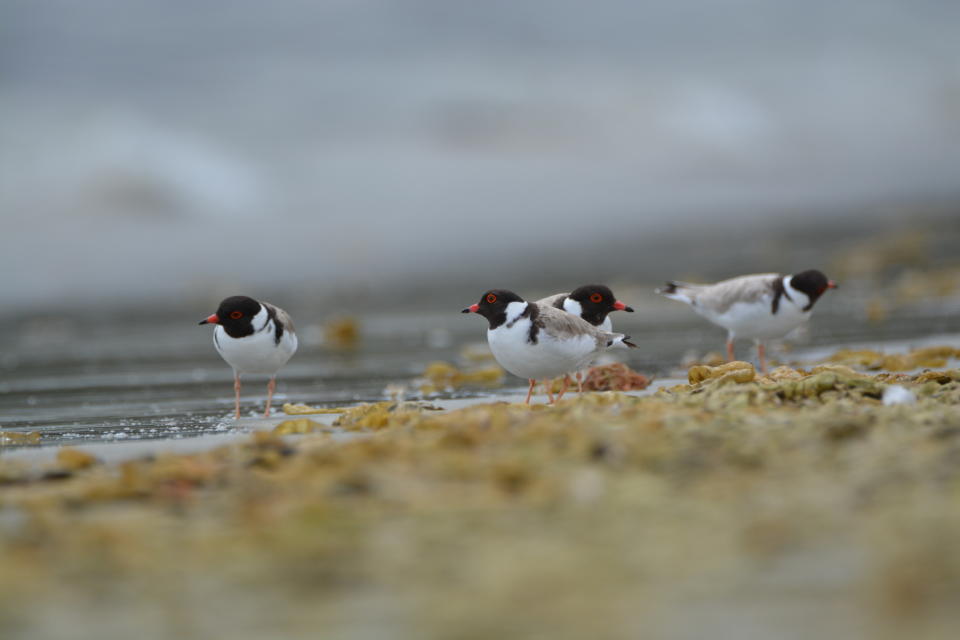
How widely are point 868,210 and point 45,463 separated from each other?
2797 cm

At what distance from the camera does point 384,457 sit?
416cm

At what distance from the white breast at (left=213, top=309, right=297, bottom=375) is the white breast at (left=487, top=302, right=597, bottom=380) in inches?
65.4

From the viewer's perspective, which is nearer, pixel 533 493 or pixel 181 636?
pixel 181 636

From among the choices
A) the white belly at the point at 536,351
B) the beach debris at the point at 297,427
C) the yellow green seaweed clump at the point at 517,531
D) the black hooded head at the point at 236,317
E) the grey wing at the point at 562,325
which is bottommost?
the yellow green seaweed clump at the point at 517,531

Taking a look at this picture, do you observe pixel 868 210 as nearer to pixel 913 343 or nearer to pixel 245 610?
pixel 913 343

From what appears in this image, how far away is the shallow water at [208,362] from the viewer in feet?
23.7

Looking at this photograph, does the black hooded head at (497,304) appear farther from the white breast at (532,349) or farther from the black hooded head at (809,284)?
the black hooded head at (809,284)

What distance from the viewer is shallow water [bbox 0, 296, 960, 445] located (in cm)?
722

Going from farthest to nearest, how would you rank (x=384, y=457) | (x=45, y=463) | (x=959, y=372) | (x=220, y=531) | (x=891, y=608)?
(x=959, y=372) < (x=45, y=463) < (x=384, y=457) < (x=220, y=531) < (x=891, y=608)

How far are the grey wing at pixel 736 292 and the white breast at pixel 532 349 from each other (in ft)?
8.21

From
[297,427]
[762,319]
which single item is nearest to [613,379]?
[762,319]

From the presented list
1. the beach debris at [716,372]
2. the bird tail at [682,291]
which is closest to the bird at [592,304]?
the beach debris at [716,372]

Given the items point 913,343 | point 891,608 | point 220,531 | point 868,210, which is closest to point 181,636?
point 220,531

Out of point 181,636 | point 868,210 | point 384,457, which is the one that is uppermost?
point 868,210
